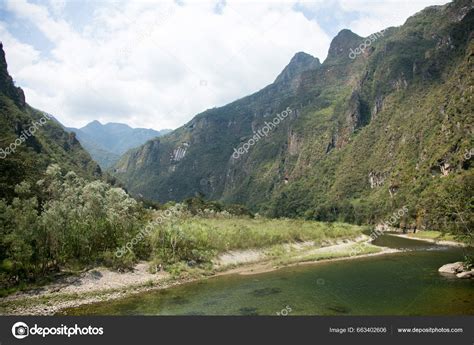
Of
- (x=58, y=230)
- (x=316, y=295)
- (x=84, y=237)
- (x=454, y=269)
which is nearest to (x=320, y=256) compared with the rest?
(x=454, y=269)

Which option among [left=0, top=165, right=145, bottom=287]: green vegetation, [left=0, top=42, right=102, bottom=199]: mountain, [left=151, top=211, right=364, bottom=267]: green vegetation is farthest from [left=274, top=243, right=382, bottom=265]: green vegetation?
[left=0, top=42, right=102, bottom=199]: mountain

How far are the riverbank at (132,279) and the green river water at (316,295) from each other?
2.55 meters

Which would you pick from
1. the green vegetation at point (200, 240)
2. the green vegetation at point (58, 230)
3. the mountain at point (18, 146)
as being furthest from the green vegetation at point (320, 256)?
the mountain at point (18, 146)

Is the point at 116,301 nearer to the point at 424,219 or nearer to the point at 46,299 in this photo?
the point at 46,299

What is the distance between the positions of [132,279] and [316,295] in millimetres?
22200

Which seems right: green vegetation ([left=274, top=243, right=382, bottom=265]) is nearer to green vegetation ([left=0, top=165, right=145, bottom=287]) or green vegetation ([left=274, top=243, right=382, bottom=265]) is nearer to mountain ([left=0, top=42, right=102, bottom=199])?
green vegetation ([left=0, top=165, right=145, bottom=287])

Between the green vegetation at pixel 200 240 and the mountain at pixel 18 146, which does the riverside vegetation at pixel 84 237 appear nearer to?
the green vegetation at pixel 200 240

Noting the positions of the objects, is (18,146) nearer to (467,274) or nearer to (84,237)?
(84,237)

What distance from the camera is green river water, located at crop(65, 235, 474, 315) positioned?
3234 cm

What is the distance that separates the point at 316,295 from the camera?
38406mm

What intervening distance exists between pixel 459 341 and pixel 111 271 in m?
39.4

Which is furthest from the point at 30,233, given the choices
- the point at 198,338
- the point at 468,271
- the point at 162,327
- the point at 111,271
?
the point at 468,271

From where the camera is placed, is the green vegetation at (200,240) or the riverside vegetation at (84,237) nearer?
the riverside vegetation at (84,237)

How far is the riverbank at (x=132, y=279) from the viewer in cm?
3562
